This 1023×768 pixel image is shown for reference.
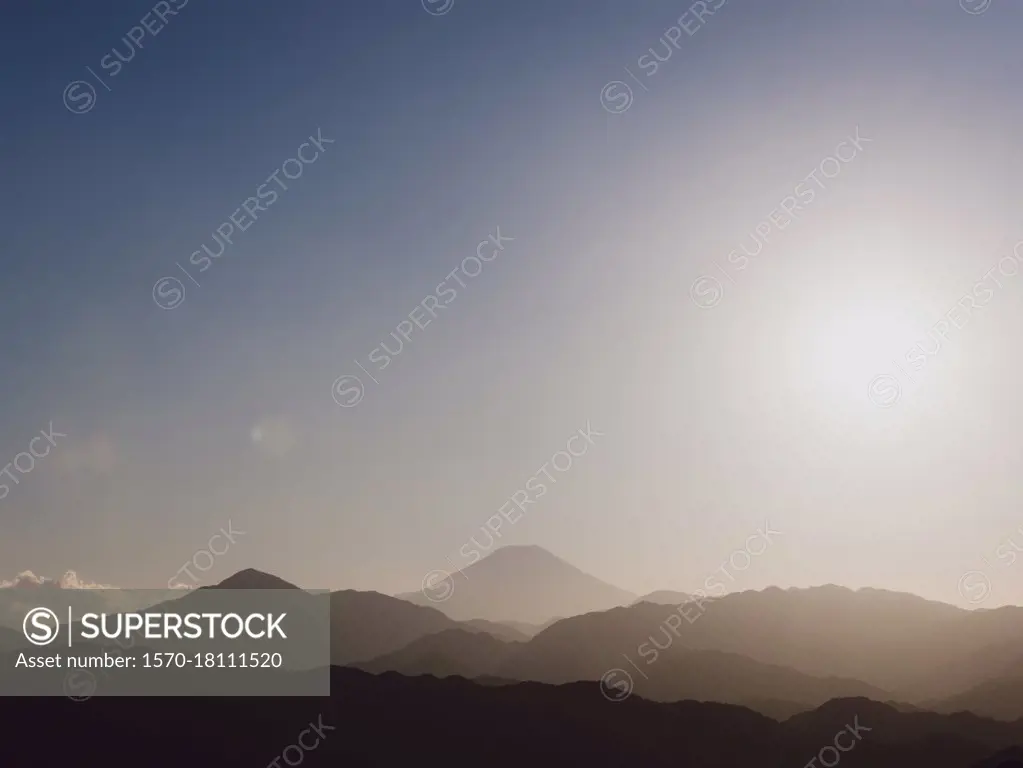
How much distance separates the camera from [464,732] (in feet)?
277

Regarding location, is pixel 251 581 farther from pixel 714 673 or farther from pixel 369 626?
pixel 714 673

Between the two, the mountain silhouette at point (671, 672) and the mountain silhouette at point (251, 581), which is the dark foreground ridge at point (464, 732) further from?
the mountain silhouette at point (251, 581)

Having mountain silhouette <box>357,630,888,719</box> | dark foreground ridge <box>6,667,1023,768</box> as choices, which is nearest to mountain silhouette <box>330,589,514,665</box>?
mountain silhouette <box>357,630,888,719</box>

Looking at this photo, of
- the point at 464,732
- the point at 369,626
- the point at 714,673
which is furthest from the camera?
the point at 369,626

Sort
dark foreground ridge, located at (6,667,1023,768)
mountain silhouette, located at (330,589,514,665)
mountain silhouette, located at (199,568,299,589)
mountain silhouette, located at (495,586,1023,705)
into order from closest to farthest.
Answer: dark foreground ridge, located at (6,667,1023,768)
mountain silhouette, located at (495,586,1023,705)
mountain silhouette, located at (199,568,299,589)
mountain silhouette, located at (330,589,514,665)

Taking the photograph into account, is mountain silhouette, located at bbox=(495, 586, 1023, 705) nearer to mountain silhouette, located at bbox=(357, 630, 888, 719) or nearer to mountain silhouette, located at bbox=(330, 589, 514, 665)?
mountain silhouette, located at bbox=(357, 630, 888, 719)

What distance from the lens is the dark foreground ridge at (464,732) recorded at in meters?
79.6

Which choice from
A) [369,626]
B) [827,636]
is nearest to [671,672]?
[827,636]

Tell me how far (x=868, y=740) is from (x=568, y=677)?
67425 millimetres

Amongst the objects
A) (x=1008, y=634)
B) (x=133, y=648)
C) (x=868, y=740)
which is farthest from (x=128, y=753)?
(x=1008, y=634)

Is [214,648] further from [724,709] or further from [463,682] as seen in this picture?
[724,709]

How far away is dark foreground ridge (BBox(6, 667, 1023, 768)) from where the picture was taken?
79625 mm

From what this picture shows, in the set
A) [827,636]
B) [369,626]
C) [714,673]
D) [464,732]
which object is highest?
[369,626]

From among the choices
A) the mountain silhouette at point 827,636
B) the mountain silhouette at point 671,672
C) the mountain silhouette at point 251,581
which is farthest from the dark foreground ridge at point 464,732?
the mountain silhouette at point 251,581
